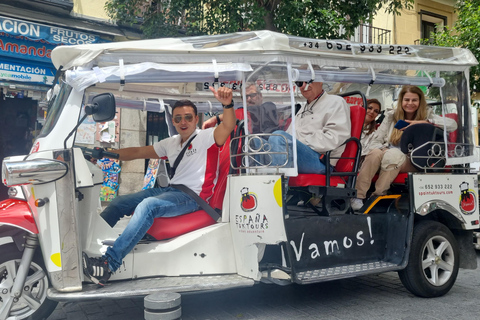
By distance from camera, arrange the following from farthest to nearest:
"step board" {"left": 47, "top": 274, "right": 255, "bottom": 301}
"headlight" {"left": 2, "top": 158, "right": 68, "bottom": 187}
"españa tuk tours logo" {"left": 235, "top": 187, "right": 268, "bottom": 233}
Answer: "españa tuk tours logo" {"left": 235, "top": 187, "right": 268, "bottom": 233}, "step board" {"left": 47, "top": 274, "right": 255, "bottom": 301}, "headlight" {"left": 2, "top": 158, "right": 68, "bottom": 187}

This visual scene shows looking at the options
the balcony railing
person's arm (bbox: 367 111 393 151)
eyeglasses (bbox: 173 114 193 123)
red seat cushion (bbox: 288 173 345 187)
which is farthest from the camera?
the balcony railing

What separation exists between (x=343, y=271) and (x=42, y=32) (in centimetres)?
891

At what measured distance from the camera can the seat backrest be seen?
4.46 metres

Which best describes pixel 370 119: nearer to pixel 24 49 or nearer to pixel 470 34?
pixel 470 34

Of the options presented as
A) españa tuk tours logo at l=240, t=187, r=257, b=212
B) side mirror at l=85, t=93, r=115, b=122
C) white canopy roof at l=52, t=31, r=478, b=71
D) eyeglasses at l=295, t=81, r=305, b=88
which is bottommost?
españa tuk tours logo at l=240, t=187, r=257, b=212

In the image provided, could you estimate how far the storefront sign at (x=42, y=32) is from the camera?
9641mm

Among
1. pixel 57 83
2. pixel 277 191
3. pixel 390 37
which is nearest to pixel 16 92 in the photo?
pixel 57 83

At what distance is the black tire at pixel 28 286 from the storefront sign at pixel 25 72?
25.2 ft

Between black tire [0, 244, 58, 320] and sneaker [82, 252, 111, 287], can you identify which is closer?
black tire [0, 244, 58, 320]

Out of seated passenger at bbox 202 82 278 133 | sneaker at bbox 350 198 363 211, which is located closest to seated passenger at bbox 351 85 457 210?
sneaker at bbox 350 198 363 211

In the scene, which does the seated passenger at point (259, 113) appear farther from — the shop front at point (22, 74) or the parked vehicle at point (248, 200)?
the shop front at point (22, 74)

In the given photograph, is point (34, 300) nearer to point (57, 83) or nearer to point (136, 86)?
point (57, 83)

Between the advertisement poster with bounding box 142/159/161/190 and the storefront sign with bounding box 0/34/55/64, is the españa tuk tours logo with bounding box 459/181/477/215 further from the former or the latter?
the storefront sign with bounding box 0/34/55/64

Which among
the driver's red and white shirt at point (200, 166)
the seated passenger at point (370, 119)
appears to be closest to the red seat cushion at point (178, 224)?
the driver's red and white shirt at point (200, 166)
